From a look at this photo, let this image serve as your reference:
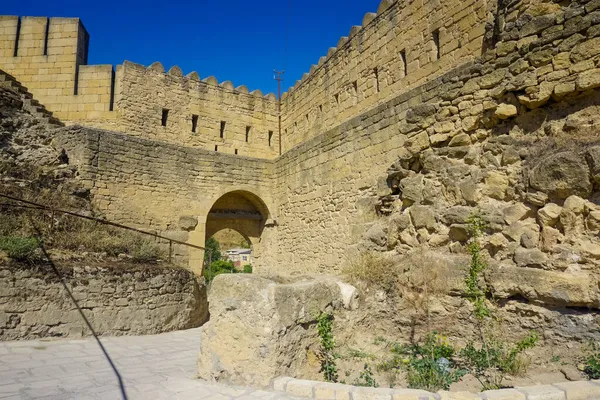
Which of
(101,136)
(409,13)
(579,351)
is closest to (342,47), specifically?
(409,13)

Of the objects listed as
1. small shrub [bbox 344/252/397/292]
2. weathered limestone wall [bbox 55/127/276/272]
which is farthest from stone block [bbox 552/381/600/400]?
weathered limestone wall [bbox 55/127/276/272]

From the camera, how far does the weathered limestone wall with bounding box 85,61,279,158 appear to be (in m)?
15.1

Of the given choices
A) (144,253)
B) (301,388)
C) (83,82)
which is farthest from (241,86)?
(301,388)

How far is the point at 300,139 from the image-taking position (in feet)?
56.1

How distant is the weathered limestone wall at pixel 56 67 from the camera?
1491 cm

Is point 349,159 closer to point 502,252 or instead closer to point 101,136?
point 502,252

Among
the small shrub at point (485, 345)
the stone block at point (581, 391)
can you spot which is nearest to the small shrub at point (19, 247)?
the small shrub at point (485, 345)

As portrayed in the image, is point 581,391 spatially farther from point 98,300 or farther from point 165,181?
point 165,181

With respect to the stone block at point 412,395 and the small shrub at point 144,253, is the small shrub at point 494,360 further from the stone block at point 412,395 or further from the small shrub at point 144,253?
the small shrub at point 144,253

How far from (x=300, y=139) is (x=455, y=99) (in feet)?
40.6

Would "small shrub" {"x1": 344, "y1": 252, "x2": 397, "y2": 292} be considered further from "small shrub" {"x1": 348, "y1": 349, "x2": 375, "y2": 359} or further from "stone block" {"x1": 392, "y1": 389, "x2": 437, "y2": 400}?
"stone block" {"x1": 392, "y1": 389, "x2": 437, "y2": 400}

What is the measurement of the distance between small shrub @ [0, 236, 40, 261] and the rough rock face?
427 cm

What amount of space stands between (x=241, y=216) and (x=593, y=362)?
443 inches

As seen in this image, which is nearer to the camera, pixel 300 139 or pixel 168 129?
pixel 168 129
